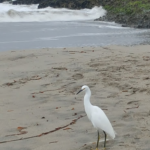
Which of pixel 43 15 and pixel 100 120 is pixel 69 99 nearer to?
pixel 100 120

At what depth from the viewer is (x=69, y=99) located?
5.85 meters

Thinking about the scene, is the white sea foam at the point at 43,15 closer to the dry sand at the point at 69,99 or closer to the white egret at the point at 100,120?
the dry sand at the point at 69,99

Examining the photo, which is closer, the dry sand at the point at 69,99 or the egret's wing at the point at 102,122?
the egret's wing at the point at 102,122

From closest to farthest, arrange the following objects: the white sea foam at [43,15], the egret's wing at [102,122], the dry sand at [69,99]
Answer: the egret's wing at [102,122] < the dry sand at [69,99] < the white sea foam at [43,15]

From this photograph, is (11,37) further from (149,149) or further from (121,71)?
(149,149)

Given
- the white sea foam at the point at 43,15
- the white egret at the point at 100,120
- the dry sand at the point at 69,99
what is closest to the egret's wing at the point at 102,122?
the white egret at the point at 100,120

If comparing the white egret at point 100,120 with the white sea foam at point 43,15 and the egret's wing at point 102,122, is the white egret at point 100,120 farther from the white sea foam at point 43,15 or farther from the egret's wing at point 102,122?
the white sea foam at point 43,15

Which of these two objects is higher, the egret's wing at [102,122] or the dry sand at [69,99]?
the egret's wing at [102,122]

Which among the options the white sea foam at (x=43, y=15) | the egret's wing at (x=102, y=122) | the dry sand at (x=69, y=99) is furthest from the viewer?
the white sea foam at (x=43, y=15)

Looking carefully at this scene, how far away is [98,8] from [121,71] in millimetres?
28182

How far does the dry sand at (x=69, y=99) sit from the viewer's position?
4309 mm

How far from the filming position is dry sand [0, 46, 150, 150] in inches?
170

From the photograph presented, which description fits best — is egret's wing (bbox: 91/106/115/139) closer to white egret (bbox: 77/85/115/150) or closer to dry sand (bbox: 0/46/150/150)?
white egret (bbox: 77/85/115/150)

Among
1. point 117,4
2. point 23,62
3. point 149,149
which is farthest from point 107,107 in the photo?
point 117,4
